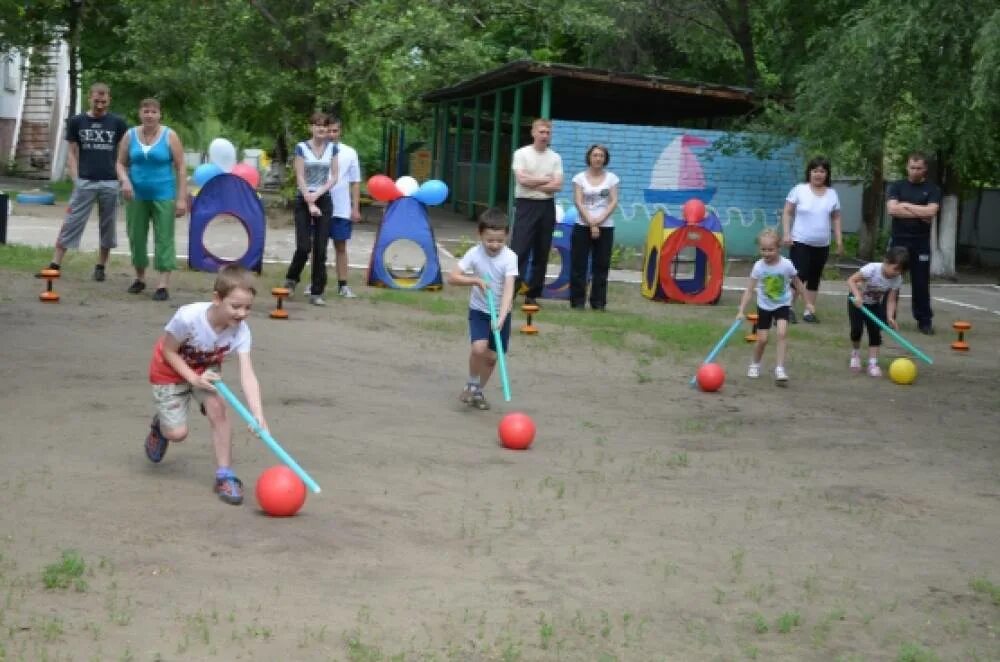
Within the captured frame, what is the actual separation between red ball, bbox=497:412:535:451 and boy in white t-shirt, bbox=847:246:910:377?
167 inches

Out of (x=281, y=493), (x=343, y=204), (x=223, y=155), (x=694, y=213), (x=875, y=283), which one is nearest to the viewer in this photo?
(x=281, y=493)

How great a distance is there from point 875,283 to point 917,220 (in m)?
2.92

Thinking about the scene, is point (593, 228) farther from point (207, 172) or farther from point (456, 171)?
point (456, 171)

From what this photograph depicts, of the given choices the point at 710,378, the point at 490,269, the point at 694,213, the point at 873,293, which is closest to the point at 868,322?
the point at 873,293

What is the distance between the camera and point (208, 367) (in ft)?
23.1

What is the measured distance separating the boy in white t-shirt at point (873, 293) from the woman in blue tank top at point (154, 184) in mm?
5854

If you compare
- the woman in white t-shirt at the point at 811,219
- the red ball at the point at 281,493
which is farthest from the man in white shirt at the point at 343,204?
the red ball at the point at 281,493

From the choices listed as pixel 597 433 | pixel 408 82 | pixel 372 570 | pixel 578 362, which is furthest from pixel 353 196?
pixel 408 82

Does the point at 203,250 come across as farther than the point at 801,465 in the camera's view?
Yes

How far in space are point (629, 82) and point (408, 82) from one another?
14.6 ft

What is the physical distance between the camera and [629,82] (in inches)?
900

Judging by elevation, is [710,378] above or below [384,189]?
below

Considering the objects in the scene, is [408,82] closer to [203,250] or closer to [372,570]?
[203,250]

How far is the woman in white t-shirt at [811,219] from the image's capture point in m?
14.3
